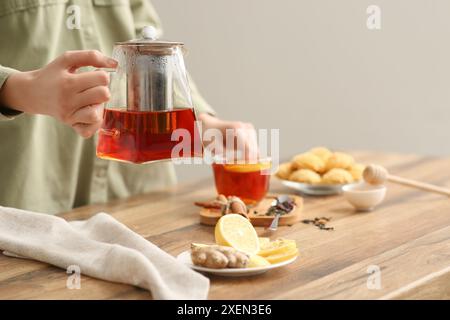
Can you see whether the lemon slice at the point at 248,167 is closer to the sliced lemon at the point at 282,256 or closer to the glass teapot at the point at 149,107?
the glass teapot at the point at 149,107

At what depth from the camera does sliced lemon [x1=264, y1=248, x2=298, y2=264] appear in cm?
130

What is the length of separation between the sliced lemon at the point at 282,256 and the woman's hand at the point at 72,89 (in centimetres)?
42

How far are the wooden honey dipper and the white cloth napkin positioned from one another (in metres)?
0.69

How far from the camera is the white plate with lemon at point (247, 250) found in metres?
1.26

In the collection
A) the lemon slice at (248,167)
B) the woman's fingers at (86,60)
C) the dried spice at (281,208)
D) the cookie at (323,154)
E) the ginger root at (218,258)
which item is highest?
the woman's fingers at (86,60)

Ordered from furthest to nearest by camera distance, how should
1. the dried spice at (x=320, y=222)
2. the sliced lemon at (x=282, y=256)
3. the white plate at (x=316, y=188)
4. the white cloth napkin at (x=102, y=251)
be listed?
the white plate at (x=316, y=188) → the dried spice at (x=320, y=222) → the sliced lemon at (x=282, y=256) → the white cloth napkin at (x=102, y=251)

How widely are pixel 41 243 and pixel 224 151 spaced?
0.70m

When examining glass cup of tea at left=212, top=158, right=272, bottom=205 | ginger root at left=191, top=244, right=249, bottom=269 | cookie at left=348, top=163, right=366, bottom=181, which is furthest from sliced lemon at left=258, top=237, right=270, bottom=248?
cookie at left=348, top=163, right=366, bottom=181

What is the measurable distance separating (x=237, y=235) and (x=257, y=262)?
0.40 ft

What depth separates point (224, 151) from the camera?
2.00 metres

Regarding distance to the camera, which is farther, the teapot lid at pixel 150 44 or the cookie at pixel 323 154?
the cookie at pixel 323 154

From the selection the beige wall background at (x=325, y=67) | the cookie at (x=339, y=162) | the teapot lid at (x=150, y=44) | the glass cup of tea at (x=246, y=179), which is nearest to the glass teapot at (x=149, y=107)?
the teapot lid at (x=150, y=44)
